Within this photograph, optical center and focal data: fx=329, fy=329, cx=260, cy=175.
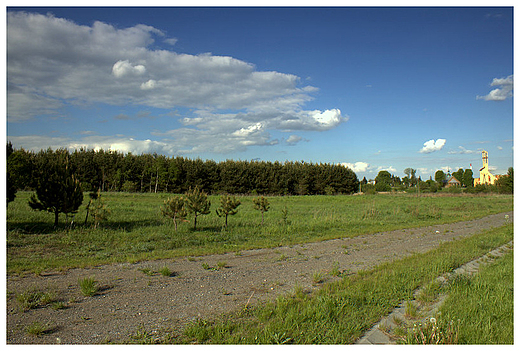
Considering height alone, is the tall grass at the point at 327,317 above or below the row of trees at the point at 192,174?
below

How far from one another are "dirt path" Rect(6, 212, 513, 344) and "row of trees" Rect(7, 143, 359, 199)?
35.0 meters

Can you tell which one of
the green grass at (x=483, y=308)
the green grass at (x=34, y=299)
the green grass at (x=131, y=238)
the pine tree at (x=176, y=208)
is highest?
the pine tree at (x=176, y=208)

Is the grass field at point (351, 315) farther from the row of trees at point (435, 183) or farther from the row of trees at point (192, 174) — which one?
the row of trees at point (192, 174)

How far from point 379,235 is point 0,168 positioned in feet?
45.2

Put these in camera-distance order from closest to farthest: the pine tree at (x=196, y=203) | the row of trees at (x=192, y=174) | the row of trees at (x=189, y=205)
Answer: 1. the row of trees at (x=189, y=205)
2. the pine tree at (x=196, y=203)
3. the row of trees at (x=192, y=174)

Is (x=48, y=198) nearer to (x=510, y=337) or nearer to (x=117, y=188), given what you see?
(x=510, y=337)

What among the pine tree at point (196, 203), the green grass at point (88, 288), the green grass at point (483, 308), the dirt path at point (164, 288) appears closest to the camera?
the green grass at point (483, 308)

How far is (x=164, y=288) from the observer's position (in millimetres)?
6109

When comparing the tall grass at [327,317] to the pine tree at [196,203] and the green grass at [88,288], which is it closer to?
the green grass at [88,288]

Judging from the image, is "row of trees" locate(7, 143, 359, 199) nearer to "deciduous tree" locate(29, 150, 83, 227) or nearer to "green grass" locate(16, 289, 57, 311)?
"deciduous tree" locate(29, 150, 83, 227)

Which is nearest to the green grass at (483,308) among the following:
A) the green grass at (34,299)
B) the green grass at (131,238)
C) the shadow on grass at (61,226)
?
the green grass at (34,299)

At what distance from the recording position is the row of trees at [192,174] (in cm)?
4584

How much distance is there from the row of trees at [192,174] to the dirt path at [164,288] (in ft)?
115

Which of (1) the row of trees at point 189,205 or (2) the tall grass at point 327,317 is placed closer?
(2) the tall grass at point 327,317
